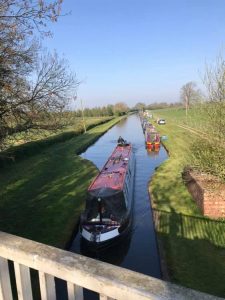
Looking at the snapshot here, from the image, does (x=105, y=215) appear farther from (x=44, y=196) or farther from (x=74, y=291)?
(x=74, y=291)

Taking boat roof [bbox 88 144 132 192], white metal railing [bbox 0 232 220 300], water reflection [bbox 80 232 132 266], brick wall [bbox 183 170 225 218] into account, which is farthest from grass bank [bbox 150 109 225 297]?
white metal railing [bbox 0 232 220 300]

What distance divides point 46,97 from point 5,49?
17.4 ft

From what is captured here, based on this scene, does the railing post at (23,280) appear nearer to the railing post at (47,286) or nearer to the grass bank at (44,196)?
the railing post at (47,286)

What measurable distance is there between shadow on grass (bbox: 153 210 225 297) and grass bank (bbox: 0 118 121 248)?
11.8 ft

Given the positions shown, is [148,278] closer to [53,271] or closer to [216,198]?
[53,271]

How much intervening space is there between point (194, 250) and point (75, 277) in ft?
29.3

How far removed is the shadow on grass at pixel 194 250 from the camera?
27.8ft

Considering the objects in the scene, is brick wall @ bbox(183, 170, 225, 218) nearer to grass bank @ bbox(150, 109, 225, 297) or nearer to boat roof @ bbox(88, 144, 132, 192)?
grass bank @ bbox(150, 109, 225, 297)

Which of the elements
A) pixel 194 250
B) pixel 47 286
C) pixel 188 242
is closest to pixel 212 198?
pixel 188 242

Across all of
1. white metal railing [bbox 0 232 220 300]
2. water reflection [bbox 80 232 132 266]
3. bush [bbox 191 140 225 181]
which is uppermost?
white metal railing [bbox 0 232 220 300]

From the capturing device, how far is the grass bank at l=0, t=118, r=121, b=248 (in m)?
12.2

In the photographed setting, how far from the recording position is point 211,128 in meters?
13.1

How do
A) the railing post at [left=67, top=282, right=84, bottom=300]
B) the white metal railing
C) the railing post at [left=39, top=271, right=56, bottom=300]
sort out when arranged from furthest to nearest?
the railing post at [left=39, top=271, right=56, bottom=300] → the railing post at [left=67, top=282, right=84, bottom=300] → the white metal railing

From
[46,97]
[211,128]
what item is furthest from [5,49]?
[211,128]
